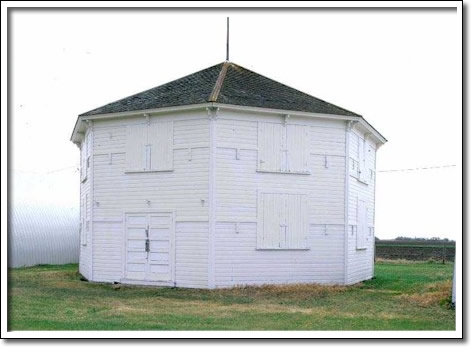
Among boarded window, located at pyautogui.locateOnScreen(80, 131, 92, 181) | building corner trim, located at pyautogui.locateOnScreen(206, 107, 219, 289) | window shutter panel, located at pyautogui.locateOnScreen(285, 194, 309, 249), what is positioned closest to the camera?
building corner trim, located at pyautogui.locateOnScreen(206, 107, 219, 289)

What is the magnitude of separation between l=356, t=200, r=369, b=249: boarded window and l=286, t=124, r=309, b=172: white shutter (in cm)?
418

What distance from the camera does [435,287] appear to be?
973 inches

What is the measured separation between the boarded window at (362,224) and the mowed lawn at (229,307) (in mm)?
2128

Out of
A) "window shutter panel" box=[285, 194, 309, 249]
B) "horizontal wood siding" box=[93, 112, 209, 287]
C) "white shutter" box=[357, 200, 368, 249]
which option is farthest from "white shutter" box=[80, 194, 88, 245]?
"white shutter" box=[357, 200, 368, 249]

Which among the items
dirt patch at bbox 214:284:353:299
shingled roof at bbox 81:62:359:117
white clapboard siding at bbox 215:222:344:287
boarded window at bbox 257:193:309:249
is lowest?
dirt patch at bbox 214:284:353:299

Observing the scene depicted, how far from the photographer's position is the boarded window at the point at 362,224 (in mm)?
28922

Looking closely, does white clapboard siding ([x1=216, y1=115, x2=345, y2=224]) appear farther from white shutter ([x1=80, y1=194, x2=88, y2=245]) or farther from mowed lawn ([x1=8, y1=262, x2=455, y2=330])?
white shutter ([x1=80, y1=194, x2=88, y2=245])

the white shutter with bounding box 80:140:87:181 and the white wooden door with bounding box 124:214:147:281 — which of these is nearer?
the white wooden door with bounding box 124:214:147:281

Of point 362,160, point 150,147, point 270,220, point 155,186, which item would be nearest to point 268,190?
point 270,220

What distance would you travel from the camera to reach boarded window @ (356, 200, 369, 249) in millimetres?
28922

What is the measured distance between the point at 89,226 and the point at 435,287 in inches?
459

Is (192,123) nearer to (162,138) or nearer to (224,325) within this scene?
(162,138)

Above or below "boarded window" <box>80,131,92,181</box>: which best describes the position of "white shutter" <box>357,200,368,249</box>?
below

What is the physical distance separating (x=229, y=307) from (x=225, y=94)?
7.63m
